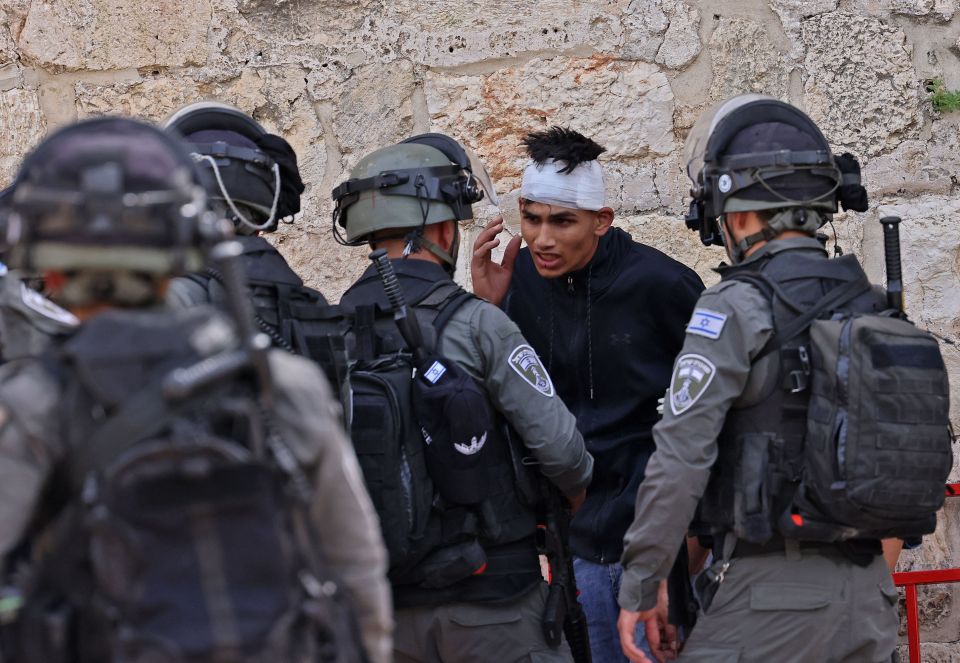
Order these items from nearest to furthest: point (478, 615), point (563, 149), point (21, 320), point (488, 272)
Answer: point (21, 320)
point (478, 615)
point (563, 149)
point (488, 272)

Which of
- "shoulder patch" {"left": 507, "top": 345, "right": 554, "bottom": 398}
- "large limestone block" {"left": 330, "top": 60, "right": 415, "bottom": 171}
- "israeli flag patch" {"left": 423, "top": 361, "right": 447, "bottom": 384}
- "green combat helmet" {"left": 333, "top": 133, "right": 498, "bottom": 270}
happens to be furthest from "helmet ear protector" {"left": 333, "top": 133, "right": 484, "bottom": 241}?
"large limestone block" {"left": 330, "top": 60, "right": 415, "bottom": 171}

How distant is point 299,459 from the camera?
1.90 m

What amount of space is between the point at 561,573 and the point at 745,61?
2033 mm

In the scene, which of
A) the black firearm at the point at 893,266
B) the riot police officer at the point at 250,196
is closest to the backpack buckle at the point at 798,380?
the black firearm at the point at 893,266

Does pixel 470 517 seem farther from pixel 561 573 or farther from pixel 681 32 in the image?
pixel 681 32

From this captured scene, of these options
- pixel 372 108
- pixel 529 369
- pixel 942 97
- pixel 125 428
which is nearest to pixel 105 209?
pixel 125 428

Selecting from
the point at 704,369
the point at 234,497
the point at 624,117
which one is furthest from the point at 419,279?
the point at 234,497

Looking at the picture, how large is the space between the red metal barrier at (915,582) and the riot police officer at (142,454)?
2621mm

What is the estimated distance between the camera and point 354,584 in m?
2.01

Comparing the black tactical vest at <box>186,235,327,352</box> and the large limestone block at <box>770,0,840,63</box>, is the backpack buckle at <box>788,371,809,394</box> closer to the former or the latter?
the black tactical vest at <box>186,235,327,352</box>

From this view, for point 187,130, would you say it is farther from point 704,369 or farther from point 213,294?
point 704,369

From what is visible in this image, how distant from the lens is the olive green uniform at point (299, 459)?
1.73 m

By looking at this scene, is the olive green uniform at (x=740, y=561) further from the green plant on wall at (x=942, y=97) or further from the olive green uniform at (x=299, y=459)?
the green plant on wall at (x=942, y=97)

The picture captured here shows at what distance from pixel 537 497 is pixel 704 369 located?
0.70 metres
